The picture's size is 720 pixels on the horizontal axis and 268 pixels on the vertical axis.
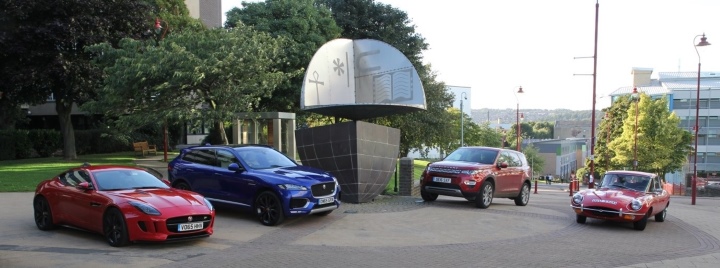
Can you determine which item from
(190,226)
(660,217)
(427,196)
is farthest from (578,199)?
(190,226)

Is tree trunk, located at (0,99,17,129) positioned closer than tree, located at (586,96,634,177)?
Yes

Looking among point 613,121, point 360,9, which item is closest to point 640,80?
point 613,121

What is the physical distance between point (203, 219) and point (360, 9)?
84.4ft

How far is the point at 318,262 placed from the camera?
822 centimetres

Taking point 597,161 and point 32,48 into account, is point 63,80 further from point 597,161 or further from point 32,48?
point 597,161

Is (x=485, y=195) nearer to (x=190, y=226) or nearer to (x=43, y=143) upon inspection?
(x=190, y=226)

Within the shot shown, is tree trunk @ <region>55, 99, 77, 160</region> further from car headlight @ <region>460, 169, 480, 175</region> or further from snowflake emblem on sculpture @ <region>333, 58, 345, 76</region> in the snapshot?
car headlight @ <region>460, 169, 480, 175</region>

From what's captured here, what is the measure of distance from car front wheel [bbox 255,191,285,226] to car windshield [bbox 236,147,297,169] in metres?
0.87

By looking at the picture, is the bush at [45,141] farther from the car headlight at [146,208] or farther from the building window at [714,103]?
the building window at [714,103]

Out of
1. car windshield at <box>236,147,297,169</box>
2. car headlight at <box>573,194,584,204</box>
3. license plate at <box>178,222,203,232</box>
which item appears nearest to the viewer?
license plate at <box>178,222,203,232</box>

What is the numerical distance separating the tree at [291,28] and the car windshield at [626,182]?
16651mm

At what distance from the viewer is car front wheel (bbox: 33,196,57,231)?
1007 cm

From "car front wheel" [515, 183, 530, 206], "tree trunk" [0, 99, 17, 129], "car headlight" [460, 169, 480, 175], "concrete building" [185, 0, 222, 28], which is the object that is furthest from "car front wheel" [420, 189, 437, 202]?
"concrete building" [185, 0, 222, 28]

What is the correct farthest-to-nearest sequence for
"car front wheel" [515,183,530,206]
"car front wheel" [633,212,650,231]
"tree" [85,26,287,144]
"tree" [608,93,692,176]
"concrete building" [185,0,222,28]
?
"concrete building" [185,0,222,28]
"tree" [608,93,692,176]
"tree" [85,26,287,144]
"car front wheel" [515,183,530,206]
"car front wheel" [633,212,650,231]
